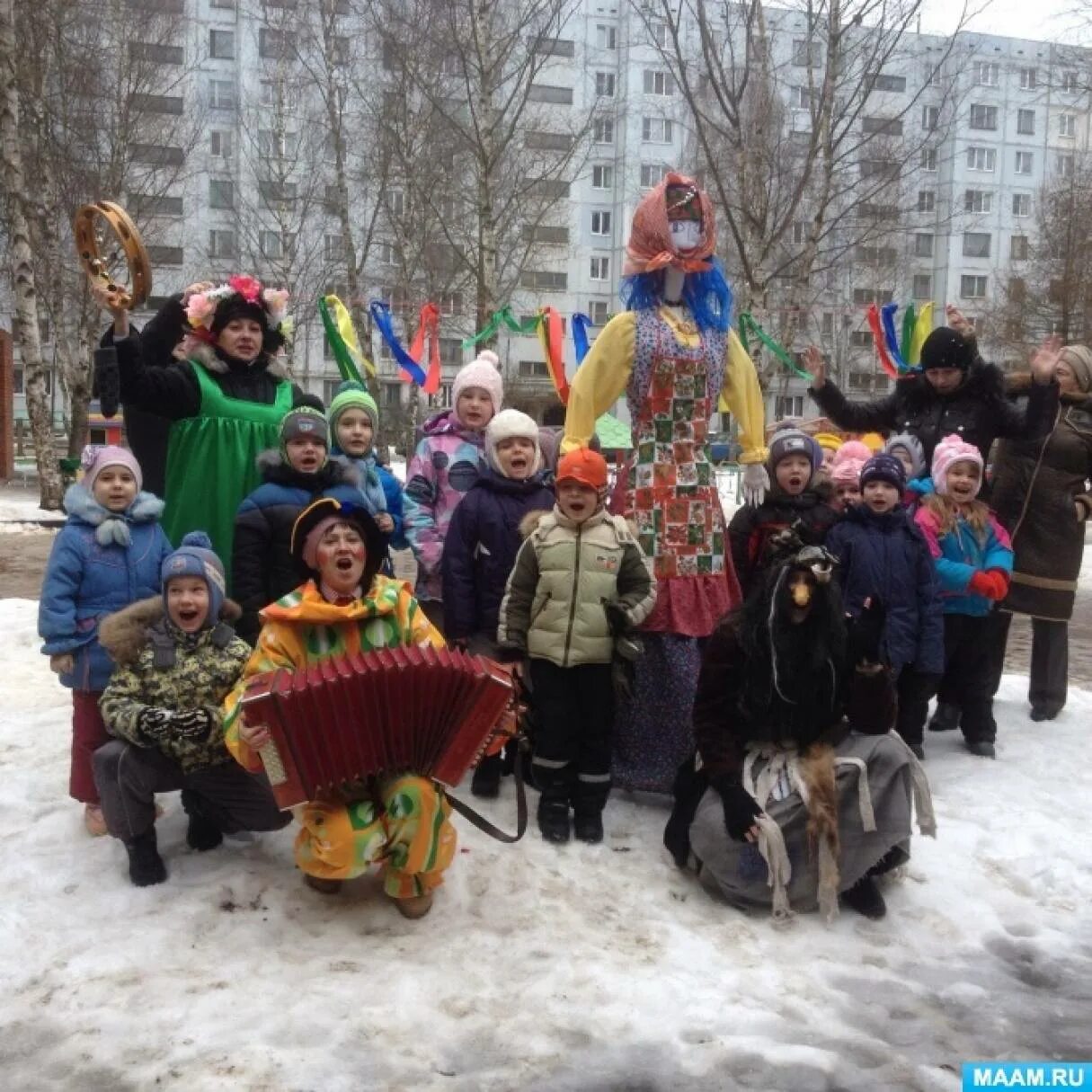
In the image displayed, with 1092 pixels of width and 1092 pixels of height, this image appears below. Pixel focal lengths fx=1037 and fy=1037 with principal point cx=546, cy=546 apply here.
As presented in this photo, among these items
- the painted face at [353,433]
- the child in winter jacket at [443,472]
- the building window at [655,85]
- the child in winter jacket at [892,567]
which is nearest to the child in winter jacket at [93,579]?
the painted face at [353,433]

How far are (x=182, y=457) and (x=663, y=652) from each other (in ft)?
7.38

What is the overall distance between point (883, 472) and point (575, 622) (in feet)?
5.58

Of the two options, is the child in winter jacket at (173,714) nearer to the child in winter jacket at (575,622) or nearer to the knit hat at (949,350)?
the child in winter jacket at (575,622)

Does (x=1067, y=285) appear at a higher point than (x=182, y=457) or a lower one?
higher

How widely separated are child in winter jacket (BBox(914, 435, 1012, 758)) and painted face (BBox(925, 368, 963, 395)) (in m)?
0.30

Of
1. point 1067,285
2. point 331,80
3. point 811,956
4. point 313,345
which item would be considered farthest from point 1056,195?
point 313,345

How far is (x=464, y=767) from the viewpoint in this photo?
3336 millimetres

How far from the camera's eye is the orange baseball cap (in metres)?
4.11

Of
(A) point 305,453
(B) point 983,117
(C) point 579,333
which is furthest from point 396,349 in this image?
(B) point 983,117

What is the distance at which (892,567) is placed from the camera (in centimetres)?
475

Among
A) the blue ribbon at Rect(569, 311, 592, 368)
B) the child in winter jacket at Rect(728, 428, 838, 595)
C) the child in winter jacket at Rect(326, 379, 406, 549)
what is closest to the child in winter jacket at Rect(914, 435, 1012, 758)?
the child in winter jacket at Rect(728, 428, 838, 595)

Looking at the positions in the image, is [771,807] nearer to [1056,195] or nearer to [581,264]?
[1056,195]

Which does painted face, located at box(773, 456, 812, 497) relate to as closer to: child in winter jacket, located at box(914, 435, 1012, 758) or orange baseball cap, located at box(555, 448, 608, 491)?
child in winter jacket, located at box(914, 435, 1012, 758)

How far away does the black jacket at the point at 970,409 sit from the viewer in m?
5.31
